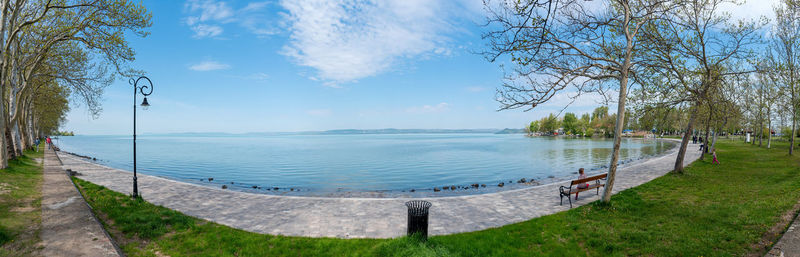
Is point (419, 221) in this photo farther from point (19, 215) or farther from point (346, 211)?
point (19, 215)

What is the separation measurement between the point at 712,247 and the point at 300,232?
361 inches

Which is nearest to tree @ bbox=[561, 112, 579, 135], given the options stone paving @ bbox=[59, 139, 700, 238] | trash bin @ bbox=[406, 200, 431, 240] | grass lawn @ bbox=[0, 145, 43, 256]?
stone paving @ bbox=[59, 139, 700, 238]

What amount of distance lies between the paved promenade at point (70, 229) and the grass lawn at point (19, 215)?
17cm

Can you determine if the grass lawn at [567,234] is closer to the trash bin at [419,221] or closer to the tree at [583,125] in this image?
the trash bin at [419,221]

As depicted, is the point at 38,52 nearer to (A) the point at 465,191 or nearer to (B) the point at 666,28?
(A) the point at 465,191

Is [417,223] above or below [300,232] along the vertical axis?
above

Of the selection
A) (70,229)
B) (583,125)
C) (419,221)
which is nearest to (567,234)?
(419,221)

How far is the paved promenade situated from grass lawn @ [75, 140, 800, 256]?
1.74 feet

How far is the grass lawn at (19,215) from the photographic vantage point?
678cm

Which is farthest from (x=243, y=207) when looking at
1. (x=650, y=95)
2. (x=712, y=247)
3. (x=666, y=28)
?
(x=666, y=28)

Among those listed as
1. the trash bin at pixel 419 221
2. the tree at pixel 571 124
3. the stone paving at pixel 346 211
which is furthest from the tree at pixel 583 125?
the trash bin at pixel 419 221

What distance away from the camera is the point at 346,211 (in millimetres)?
10578

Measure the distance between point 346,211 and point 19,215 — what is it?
8708mm

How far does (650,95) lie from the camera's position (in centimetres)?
1438
